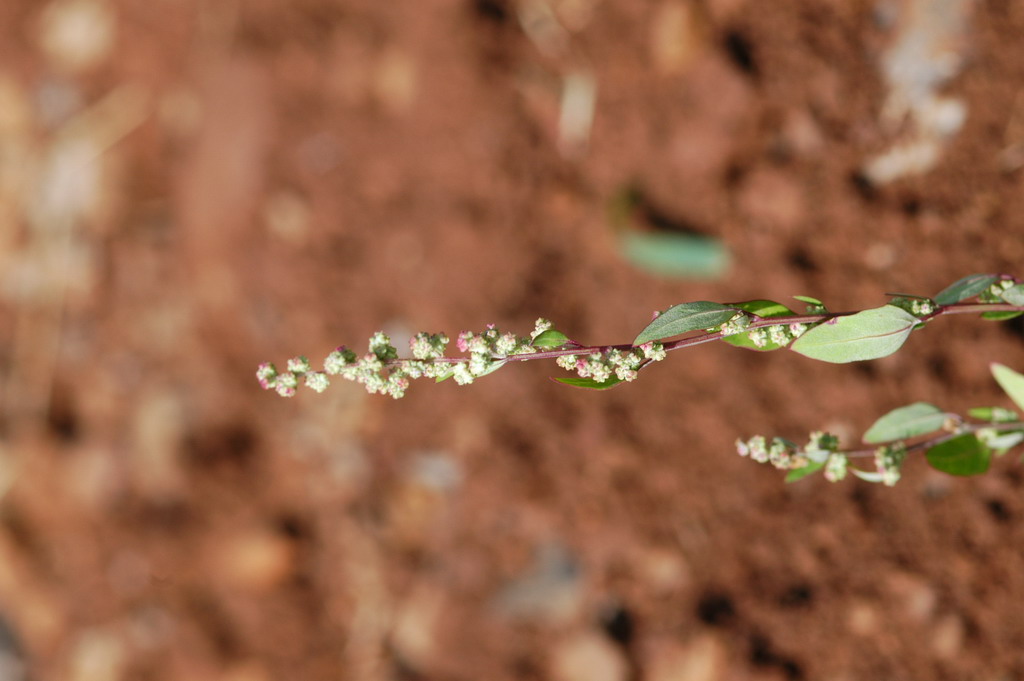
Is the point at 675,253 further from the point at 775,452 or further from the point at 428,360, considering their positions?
the point at 428,360

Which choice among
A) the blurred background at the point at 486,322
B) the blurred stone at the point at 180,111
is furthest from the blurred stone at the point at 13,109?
the blurred stone at the point at 180,111

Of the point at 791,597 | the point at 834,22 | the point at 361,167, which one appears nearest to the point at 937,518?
the point at 791,597

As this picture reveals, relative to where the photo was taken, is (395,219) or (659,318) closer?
(659,318)

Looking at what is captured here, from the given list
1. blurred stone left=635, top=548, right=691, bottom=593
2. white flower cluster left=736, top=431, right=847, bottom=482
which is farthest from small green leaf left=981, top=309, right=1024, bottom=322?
blurred stone left=635, top=548, right=691, bottom=593

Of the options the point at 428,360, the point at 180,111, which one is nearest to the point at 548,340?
the point at 428,360

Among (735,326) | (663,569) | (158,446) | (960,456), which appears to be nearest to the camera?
(735,326)

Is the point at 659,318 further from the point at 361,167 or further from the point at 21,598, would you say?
the point at 21,598

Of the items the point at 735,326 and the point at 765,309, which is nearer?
the point at 735,326

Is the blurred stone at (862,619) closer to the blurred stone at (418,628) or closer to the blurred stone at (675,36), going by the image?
the blurred stone at (418,628)
